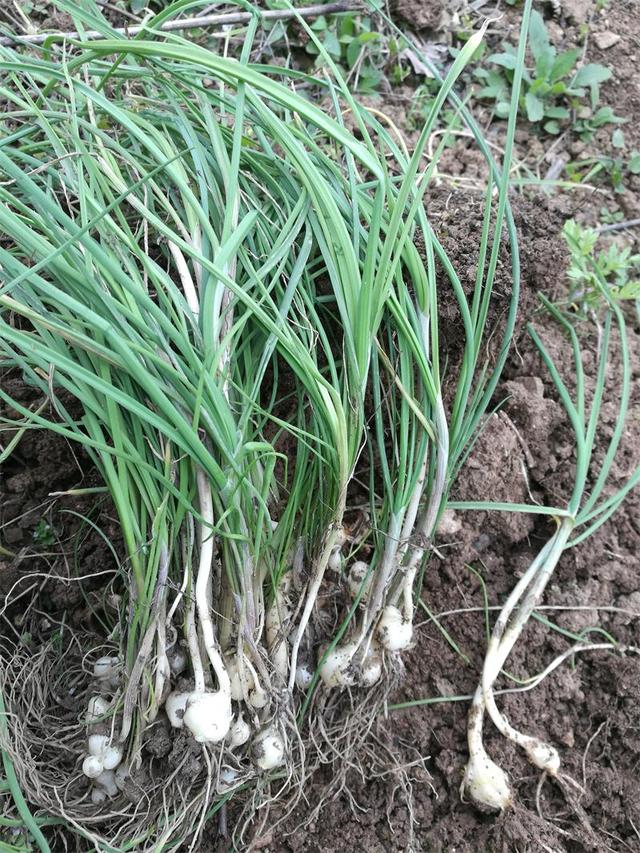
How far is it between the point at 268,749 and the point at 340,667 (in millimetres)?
154

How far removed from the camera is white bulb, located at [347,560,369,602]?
3.46ft

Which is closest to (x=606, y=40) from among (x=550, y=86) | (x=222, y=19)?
(x=550, y=86)

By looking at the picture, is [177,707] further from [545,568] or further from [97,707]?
[545,568]

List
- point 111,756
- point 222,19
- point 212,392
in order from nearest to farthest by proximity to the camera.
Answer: point 212,392 → point 111,756 → point 222,19

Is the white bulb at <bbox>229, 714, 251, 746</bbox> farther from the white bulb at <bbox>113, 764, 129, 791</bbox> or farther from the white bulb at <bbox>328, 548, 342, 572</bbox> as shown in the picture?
the white bulb at <bbox>328, 548, 342, 572</bbox>

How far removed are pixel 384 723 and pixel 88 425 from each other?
0.68 m

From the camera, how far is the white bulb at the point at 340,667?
3.34 feet

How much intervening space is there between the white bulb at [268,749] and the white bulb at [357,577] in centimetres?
23

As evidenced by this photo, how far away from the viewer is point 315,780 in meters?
1.08

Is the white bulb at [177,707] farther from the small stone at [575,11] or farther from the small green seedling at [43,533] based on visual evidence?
the small stone at [575,11]

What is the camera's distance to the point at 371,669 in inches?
40.8

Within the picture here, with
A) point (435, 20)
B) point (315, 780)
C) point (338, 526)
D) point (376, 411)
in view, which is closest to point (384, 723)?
point (315, 780)

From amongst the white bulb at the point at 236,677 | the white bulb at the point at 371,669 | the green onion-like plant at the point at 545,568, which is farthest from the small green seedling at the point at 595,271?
the white bulb at the point at 236,677

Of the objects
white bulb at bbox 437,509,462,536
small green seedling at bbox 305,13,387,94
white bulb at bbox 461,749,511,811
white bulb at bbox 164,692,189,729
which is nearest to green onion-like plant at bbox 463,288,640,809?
white bulb at bbox 461,749,511,811
